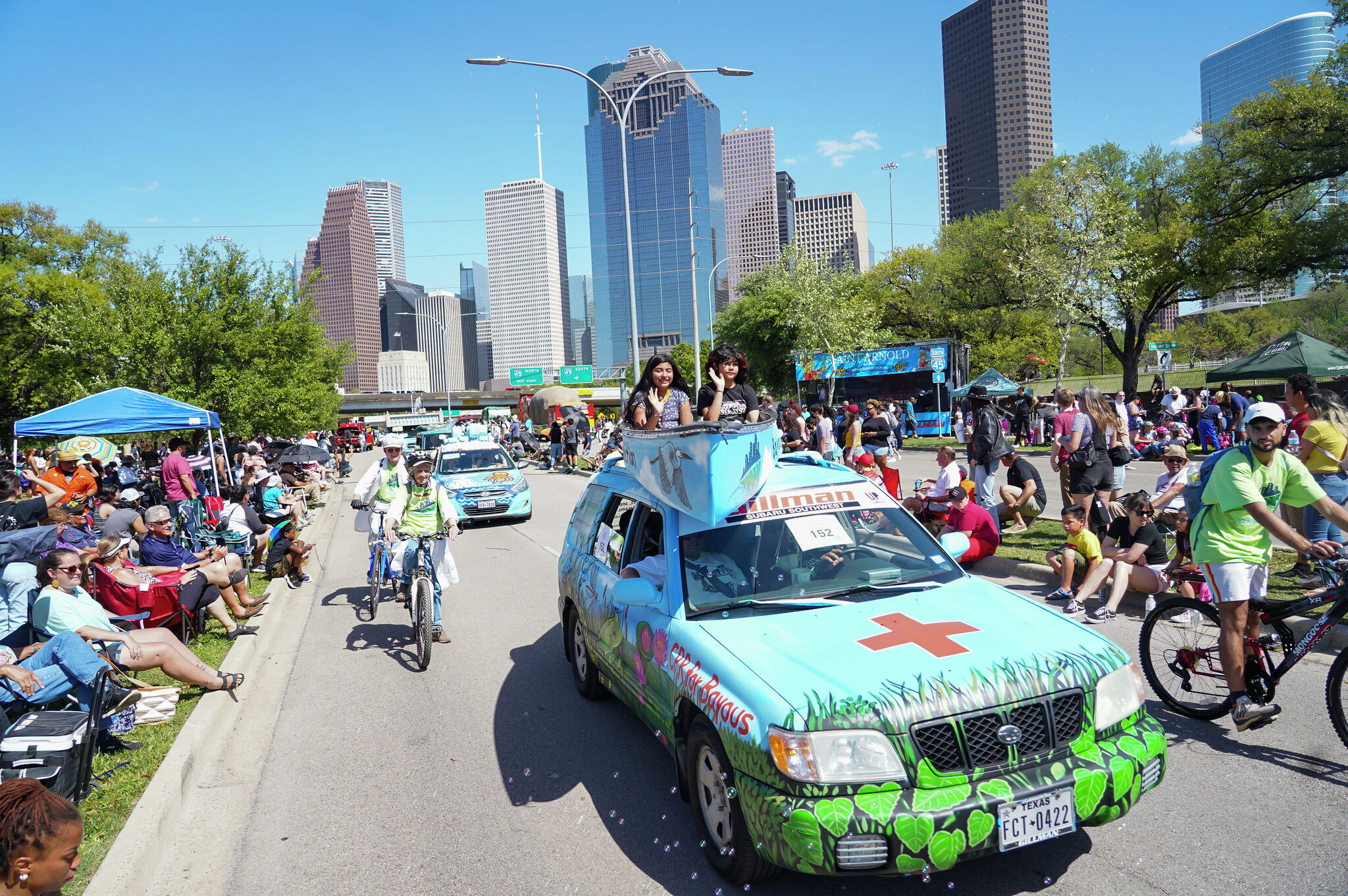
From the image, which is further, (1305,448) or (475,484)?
(475,484)

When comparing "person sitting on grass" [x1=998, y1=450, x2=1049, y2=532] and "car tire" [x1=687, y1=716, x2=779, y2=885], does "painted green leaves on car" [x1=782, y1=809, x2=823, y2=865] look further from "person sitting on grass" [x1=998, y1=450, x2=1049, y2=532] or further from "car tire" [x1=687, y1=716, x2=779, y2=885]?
"person sitting on grass" [x1=998, y1=450, x2=1049, y2=532]

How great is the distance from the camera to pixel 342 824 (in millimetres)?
4500

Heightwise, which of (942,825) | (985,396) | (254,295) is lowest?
(942,825)

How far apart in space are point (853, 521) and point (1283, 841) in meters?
2.35

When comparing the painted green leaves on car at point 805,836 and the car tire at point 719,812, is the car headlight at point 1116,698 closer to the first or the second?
the painted green leaves on car at point 805,836

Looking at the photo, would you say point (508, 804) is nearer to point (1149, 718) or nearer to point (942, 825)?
point (942, 825)

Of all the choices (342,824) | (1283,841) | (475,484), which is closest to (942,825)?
(1283,841)

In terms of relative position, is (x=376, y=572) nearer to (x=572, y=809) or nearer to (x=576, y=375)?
(x=572, y=809)

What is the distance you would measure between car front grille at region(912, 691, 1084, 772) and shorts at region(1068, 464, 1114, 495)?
6199 mm

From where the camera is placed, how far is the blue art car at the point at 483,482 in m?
16.6

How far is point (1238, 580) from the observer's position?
4672 mm

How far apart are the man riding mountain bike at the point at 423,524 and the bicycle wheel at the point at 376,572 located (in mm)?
792

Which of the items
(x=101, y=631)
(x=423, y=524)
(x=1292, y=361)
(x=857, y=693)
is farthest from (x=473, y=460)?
(x=1292, y=361)

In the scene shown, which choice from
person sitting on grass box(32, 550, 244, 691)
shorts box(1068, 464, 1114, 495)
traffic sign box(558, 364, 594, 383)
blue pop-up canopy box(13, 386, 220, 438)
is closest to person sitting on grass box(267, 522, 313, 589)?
blue pop-up canopy box(13, 386, 220, 438)
